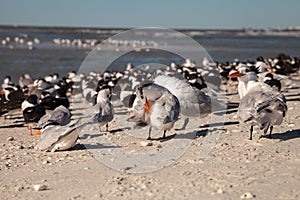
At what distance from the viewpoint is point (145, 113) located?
720cm

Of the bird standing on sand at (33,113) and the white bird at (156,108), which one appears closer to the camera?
the white bird at (156,108)

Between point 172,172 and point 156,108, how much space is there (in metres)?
1.67

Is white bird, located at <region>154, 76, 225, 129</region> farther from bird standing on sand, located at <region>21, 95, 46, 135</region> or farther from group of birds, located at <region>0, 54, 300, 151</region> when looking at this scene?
Answer: bird standing on sand, located at <region>21, 95, 46, 135</region>

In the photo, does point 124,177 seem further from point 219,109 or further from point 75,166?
point 219,109

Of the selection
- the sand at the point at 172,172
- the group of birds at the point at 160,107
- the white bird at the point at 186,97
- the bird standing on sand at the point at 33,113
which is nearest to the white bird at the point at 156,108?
the group of birds at the point at 160,107

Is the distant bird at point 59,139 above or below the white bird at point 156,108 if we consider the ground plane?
below

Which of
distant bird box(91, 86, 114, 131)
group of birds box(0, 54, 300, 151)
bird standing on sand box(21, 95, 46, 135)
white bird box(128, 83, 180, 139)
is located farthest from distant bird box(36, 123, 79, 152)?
bird standing on sand box(21, 95, 46, 135)

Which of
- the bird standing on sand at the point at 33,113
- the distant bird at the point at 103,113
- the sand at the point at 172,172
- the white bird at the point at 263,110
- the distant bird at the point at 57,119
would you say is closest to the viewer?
the sand at the point at 172,172

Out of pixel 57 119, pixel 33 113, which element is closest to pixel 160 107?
pixel 57 119

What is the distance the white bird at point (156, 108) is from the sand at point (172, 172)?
1.06 feet

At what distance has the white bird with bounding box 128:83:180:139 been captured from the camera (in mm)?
6996

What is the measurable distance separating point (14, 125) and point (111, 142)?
10.0 feet

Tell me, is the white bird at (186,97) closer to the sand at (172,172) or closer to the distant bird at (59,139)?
the sand at (172,172)

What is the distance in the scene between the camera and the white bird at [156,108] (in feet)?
23.0
